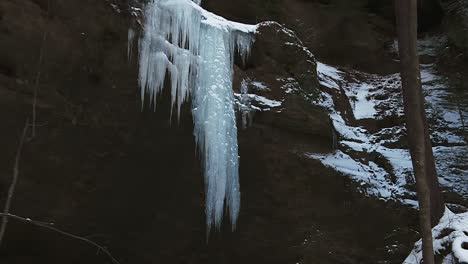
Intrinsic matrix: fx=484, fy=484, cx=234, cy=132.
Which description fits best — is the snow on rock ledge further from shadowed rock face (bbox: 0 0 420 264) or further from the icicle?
the icicle

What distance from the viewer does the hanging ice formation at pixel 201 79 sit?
21.6ft

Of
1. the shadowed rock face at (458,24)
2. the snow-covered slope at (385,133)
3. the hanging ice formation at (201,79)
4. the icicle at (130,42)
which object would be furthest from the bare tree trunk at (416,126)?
the shadowed rock face at (458,24)

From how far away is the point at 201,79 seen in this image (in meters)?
6.93

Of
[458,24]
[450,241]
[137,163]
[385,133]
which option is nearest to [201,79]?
[137,163]

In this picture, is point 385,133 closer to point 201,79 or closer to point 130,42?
point 201,79

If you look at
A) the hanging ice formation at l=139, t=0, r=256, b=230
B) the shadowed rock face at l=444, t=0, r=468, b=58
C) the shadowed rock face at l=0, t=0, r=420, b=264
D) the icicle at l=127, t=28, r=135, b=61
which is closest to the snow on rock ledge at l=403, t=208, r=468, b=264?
the shadowed rock face at l=0, t=0, r=420, b=264

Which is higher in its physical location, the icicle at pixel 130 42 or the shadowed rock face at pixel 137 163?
the icicle at pixel 130 42

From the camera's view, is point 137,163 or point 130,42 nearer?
point 130,42

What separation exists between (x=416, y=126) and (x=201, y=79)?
9.71ft

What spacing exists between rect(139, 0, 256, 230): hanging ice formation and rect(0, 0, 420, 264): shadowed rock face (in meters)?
0.17

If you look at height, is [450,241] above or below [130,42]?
below

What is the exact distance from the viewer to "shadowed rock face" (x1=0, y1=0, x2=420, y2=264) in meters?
6.20

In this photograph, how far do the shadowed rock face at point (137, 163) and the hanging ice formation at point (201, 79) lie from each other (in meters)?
0.17

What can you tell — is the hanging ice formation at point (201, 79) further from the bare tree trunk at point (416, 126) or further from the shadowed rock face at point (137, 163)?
the bare tree trunk at point (416, 126)
